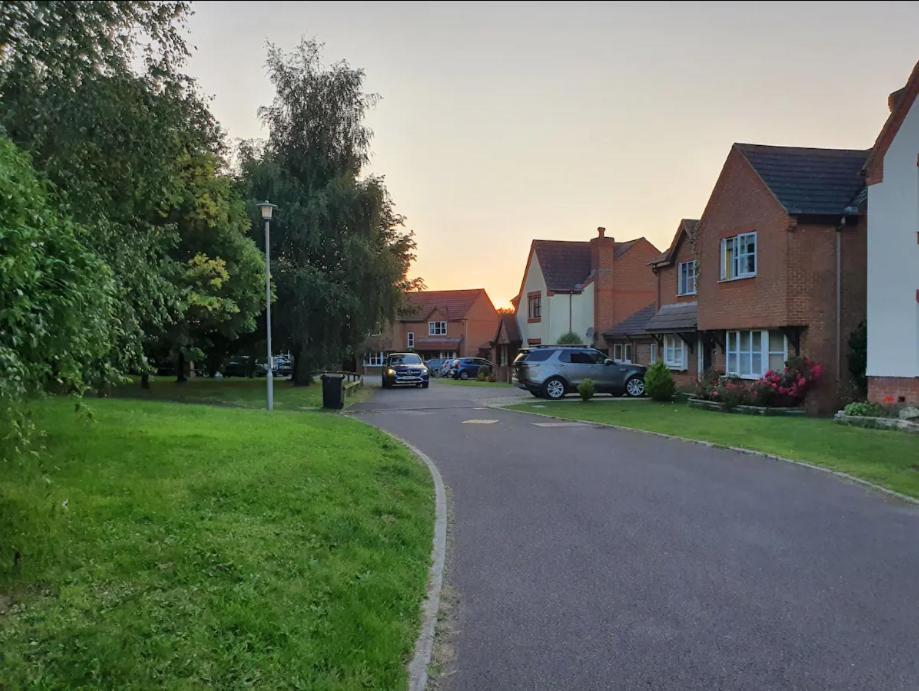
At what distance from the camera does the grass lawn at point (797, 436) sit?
11062 mm

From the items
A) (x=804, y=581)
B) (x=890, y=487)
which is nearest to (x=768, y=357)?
(x=890, y=487)

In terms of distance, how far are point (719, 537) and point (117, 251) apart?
21.6 feet

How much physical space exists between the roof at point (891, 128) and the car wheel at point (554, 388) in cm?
1222

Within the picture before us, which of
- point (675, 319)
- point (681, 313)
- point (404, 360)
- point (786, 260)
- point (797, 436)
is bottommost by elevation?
point (797, 436)

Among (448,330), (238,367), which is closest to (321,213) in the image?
(238,367)

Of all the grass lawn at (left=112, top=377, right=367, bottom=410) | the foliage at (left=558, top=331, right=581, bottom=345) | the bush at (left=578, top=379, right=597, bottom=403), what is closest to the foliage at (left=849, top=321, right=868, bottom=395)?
the bush at (left=578, top=379, right=597, bottom=403)

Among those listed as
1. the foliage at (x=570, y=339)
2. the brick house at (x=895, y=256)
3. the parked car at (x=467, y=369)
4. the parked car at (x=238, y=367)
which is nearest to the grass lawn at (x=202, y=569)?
the brick house at (x=895, y=256)

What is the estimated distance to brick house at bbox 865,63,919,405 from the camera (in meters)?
17.2

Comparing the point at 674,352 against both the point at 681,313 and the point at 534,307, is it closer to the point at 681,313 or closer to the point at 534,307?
the point at 681,313

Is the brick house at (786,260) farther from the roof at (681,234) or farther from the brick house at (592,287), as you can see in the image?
the brick house at (592,287)

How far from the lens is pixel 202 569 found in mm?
5297

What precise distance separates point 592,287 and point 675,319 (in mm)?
15637

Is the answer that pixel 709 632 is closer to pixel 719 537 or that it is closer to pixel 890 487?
pixel 719 537

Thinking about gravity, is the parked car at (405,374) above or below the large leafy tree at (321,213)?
below
